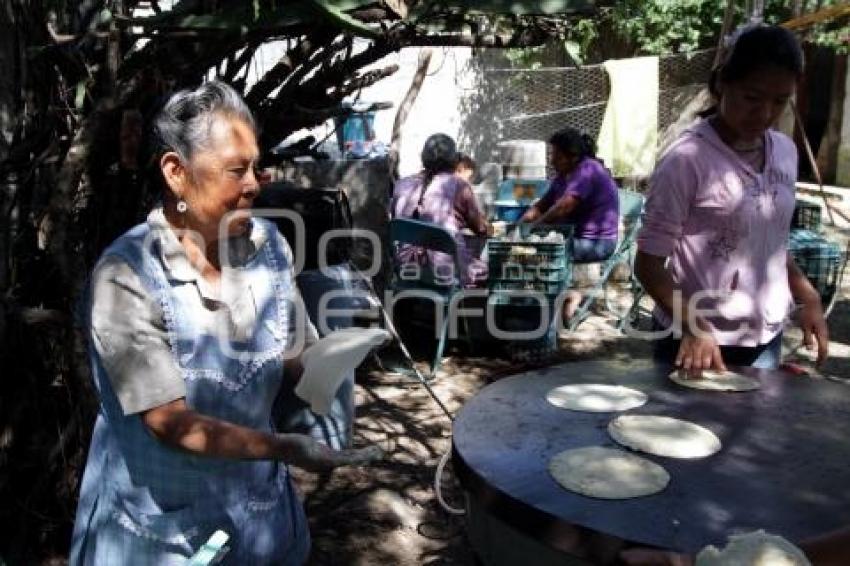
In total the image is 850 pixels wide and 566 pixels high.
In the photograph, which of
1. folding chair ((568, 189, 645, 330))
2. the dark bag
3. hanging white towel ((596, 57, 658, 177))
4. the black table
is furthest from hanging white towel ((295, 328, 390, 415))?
hanging white towel ((596, 57, 658, 177))

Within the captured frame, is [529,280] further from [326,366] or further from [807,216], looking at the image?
[326,366]

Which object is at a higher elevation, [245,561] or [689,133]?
[689,133]

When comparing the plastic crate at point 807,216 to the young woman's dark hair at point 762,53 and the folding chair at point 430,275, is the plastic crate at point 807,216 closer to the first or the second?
the folding chair at point 430,275

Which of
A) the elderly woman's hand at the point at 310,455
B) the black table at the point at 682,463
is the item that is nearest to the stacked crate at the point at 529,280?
the black table at the point at 682,463

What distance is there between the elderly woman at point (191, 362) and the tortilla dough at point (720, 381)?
1022 millimetres

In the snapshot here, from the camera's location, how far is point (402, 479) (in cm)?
364

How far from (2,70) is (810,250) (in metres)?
4.71

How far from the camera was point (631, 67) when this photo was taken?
30.5ft

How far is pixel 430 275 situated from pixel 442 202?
0.54 m

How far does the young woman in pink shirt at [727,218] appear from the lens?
1.96m

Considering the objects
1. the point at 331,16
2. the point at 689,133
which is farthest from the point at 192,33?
the point at 689,133

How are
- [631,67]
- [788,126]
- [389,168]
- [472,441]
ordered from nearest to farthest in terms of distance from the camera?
[472,441] < [389,168] < [631,67] < [788,126]

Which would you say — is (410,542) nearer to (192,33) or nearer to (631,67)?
(192,33)

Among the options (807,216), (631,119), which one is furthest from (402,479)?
(631,119)
